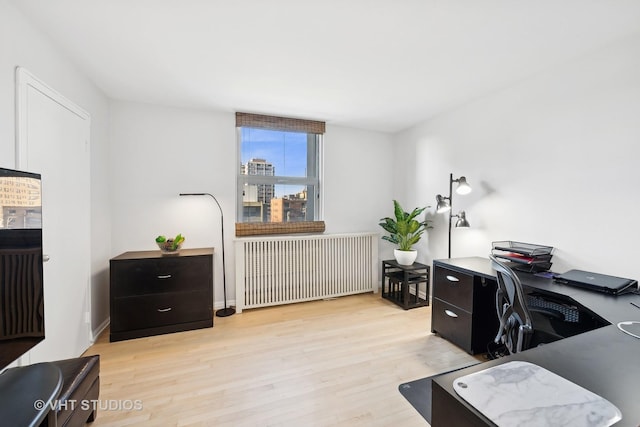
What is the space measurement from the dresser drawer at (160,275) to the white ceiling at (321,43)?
1.65m

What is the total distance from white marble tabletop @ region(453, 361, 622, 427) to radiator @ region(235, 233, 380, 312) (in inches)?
106

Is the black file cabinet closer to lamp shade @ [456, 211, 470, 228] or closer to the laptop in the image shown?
lamp shade @ [456, 211, 470, 228]

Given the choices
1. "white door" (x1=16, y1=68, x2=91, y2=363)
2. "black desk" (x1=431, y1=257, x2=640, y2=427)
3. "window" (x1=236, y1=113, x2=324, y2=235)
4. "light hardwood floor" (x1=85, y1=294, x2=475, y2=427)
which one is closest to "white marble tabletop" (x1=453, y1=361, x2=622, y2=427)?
"black desk" (x1=431, y1=257, x2=640, y2=427)

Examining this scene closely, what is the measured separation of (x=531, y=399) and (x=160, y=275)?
9.21 ft

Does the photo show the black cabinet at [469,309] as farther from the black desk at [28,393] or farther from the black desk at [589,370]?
the black desk at [28,393]

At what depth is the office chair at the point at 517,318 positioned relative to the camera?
148cm

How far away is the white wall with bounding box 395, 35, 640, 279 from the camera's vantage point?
5.99 ft

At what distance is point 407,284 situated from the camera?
3.21 metres

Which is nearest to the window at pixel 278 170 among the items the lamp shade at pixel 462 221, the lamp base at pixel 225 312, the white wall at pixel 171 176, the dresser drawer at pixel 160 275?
the white wall at pixel 171 176

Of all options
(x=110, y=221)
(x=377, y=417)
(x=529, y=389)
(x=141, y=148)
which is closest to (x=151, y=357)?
(x=110, y=221)

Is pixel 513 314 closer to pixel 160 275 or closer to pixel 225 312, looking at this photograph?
pixel 225 312

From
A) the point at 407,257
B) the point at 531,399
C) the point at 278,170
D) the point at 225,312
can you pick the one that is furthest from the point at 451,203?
the point at 225,312

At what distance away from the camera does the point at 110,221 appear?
9.36 feet

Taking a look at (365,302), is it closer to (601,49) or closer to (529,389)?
(529,389)
